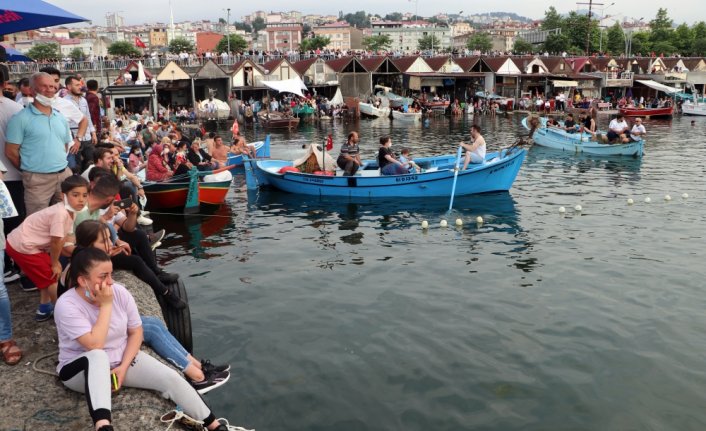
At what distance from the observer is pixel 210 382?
259 inches

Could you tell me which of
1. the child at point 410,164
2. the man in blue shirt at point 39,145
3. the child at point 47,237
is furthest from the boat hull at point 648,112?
the child at point 47,237

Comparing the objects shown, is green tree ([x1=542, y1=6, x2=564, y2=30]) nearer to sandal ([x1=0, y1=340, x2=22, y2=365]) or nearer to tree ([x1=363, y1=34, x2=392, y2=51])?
tree ([x1=363, y1=34, x2=392, y2=51])

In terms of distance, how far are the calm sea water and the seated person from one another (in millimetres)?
2046

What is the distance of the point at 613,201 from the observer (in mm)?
19719

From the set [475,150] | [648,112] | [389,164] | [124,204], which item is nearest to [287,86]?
[389,164]

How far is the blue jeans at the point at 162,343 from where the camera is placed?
625 centimetres

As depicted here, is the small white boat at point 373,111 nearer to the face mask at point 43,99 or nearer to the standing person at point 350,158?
the standing person at point 350,158

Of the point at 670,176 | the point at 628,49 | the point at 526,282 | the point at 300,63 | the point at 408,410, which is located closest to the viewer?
the point at 408,410

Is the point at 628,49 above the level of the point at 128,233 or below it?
above

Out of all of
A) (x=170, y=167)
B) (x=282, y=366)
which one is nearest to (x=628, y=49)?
(x=170, y=167)

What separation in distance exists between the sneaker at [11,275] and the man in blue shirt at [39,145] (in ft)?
3.19

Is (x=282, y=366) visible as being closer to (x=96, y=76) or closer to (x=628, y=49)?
(x=96, y=76)

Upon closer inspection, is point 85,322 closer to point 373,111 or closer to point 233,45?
point 373,111

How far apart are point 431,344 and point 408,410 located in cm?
193
